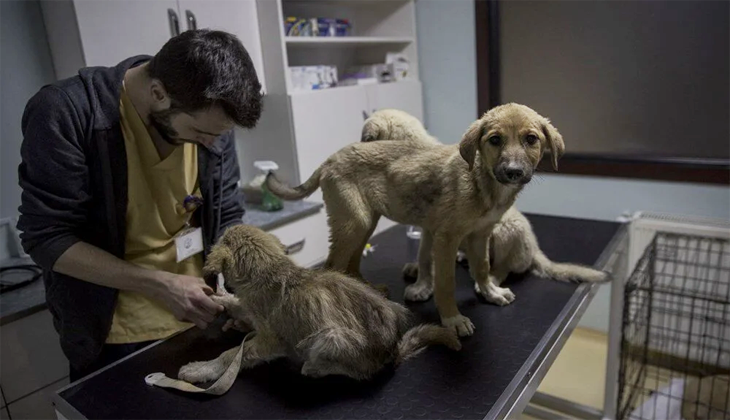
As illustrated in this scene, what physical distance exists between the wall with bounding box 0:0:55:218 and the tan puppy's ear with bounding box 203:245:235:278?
1.24 meters

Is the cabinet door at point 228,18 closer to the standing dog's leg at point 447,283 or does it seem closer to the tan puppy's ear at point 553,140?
the standing dog's leg at point 447,283

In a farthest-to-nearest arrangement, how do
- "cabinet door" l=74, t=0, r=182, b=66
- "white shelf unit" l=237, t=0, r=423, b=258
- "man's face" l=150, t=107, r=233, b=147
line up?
"white shelf unit" l=237, t=0, r=423, b=258 < "cabinet door" l=74, t=0, r=182, b=66 < "man's face" l=150, t=107, r=233, b=147

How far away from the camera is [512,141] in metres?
1.01

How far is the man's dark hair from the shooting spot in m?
1.04

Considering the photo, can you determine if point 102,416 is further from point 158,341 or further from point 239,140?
point 239,140

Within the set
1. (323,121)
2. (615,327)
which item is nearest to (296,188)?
(323,121)

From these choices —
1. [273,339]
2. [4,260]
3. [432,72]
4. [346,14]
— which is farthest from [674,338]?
[4,260]

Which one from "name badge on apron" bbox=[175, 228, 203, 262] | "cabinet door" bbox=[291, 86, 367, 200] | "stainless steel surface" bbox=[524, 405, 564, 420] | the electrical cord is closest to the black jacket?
"name badge on apron" bbox=[175, 228, 203, 262]

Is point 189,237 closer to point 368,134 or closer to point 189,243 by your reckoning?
point 189,243

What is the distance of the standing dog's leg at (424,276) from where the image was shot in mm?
1391

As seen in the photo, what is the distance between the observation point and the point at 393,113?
140 centimetres

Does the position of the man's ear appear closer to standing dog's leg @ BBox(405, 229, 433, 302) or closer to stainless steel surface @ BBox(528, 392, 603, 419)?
standing dog's leg @ BBox(405, 229, 433, 302)

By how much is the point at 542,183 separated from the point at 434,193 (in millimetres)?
1383

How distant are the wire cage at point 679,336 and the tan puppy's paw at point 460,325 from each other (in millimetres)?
1115
